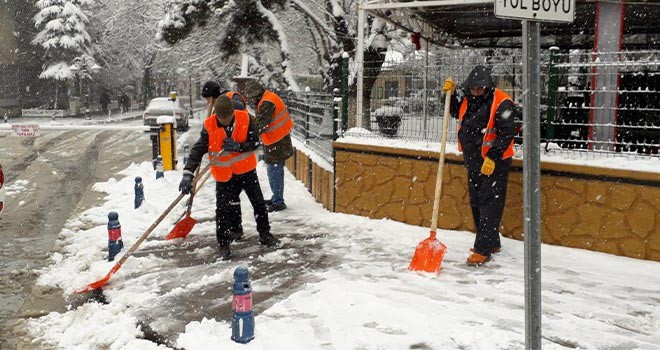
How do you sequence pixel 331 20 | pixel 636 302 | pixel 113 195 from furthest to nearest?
1. pixel 331 20
2. pixel 113 195
3. pixel 636 302

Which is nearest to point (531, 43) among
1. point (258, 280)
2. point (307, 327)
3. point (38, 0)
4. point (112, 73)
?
point (307, 327)

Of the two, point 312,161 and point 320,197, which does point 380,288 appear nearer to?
point 320,197

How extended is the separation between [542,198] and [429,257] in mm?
1608

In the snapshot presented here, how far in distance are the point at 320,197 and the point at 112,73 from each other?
42152mm

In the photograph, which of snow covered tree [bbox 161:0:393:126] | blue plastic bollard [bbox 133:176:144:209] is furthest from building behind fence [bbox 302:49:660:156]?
snow covered tree [bbox 161:0:393:126]

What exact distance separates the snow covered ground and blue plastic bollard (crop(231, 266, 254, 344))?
0.25 feet

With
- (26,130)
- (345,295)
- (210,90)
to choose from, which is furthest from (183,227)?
(26,130)

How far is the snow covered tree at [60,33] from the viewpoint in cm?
4034

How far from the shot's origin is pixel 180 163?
14.6 meters

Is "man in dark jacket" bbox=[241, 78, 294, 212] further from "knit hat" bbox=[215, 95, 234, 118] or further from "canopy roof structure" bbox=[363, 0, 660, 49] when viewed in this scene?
"canopy roof structure" bbox=[363, 0, 660, 49]

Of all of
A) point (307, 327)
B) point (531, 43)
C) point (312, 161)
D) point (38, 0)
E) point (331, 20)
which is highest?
point (38, 0)

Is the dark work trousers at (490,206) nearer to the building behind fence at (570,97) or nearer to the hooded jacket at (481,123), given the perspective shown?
the hooded jacket at (481,123)

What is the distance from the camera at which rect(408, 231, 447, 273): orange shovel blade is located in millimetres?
6023

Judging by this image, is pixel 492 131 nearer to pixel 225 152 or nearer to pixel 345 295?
pixel 345 295
